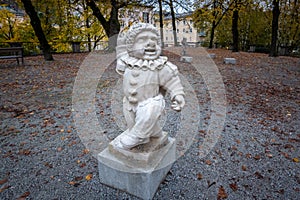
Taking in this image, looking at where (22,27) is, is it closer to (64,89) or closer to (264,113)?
(64,89)

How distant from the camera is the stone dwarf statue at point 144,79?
198cm

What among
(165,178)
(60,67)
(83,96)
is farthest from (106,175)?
(60,67)

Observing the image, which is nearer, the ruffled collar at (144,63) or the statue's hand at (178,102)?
the ruffled collar at (144,63)

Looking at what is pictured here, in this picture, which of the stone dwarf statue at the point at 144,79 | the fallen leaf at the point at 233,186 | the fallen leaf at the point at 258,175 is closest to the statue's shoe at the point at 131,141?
the stone dwarf statue at the point at 144,79

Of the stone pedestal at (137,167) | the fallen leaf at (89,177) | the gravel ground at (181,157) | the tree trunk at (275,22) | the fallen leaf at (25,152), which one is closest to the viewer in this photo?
the stone pedestal at (137,167)

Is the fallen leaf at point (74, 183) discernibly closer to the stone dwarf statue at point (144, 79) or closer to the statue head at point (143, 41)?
the stone dwarf statue at point (144, 79)

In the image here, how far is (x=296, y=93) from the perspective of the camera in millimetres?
6418

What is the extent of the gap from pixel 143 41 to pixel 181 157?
1934mm

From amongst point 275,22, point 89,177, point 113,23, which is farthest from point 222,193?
point 275,22

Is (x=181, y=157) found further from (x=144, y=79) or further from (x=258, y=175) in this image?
(x=144, y=79)

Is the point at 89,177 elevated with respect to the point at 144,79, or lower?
lower

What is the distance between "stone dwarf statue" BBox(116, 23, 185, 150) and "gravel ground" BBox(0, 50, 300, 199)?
3.19 ft

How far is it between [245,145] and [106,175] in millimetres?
2403

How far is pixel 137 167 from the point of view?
7.15ft
